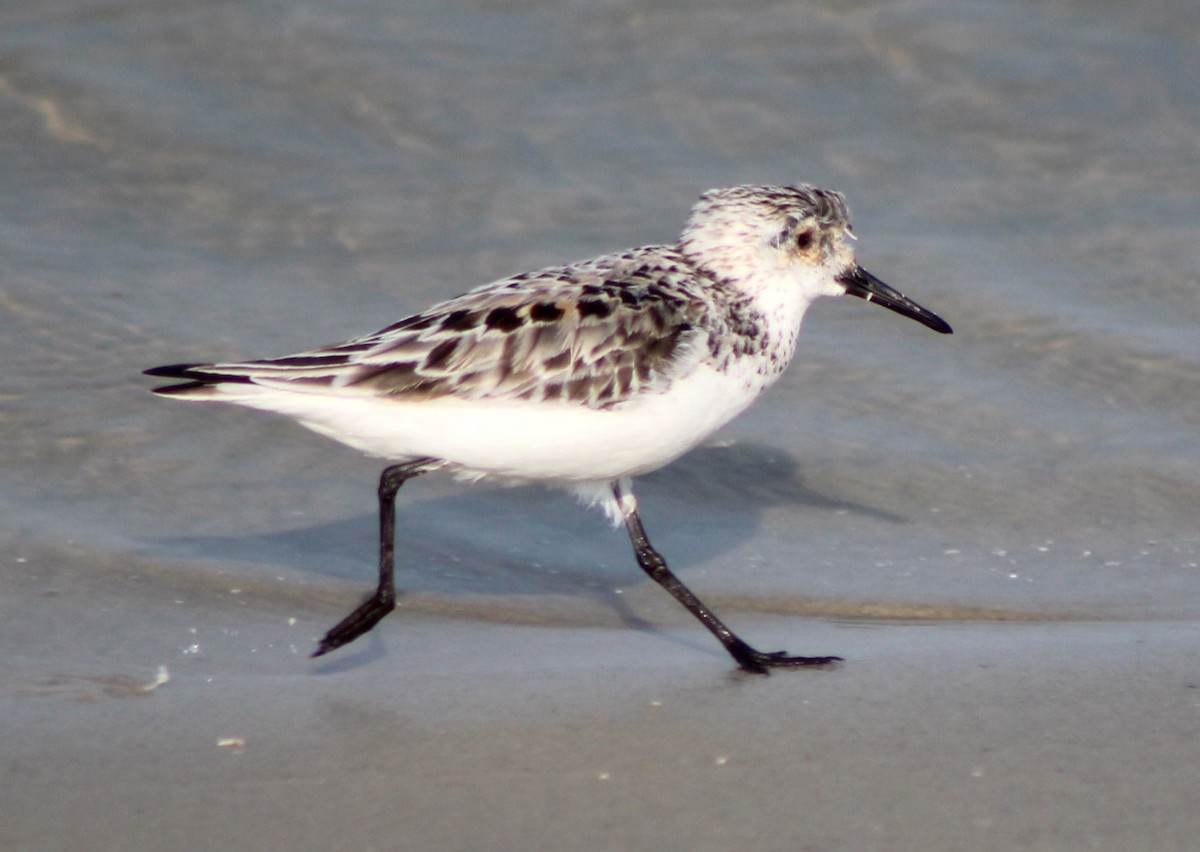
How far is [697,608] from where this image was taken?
17.0 ft

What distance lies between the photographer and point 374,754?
428 cm

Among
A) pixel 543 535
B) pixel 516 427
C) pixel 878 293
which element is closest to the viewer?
pixel 516 427

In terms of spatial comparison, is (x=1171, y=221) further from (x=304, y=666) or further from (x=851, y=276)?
(x=304, y=666)

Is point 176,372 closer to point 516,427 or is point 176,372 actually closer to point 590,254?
point 516,427

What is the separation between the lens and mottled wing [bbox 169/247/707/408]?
473cm

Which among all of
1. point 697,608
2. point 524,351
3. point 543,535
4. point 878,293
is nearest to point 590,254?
point 543,535

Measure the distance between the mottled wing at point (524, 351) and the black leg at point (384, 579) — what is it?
30 centimetres

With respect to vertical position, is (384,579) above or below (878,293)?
below

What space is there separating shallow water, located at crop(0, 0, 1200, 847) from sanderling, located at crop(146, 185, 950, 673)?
64cm

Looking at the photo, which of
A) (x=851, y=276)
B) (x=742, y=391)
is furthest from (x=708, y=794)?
(x=851, y=276)

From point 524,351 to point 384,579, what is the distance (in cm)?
79

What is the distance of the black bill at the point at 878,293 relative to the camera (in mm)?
5527

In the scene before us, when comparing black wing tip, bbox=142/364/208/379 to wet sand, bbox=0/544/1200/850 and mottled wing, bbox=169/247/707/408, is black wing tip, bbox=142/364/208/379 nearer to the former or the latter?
mottled wing, bbox=169/247/707/408

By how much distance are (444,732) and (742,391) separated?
4.45ft
